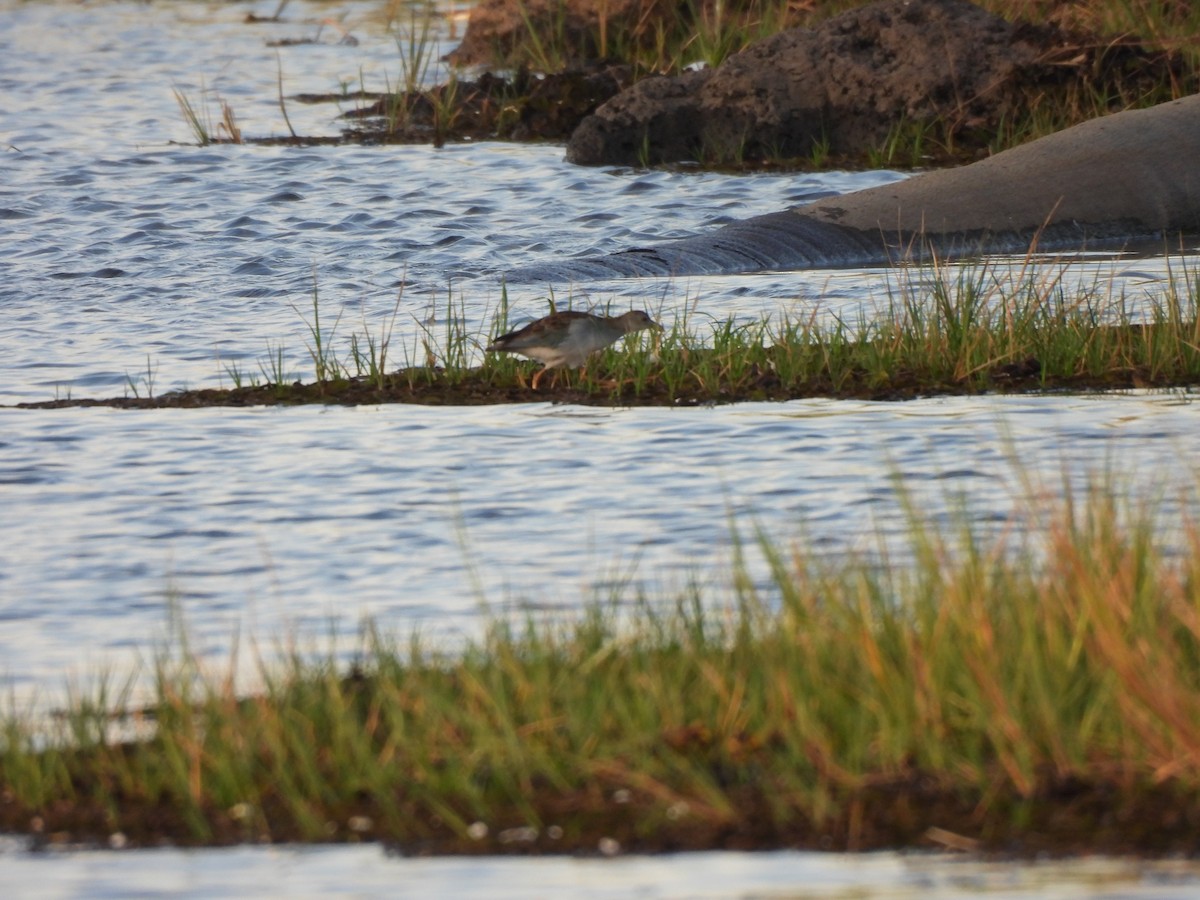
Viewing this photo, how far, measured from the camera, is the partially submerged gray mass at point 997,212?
1546cm

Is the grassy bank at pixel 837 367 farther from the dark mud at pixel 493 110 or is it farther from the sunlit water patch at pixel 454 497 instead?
the dark mud at pixel 493 110

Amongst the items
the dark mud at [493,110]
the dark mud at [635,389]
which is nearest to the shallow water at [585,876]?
the dark mud at [635,389]

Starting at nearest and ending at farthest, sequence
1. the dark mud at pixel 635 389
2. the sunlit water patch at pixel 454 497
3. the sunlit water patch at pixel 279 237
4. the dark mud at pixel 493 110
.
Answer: the sunlit water patch at pixel 454 497
the dark mud at pixel 635 389
the sunlit water patch at pixel 279 237
the dark mud at pixel 493 110

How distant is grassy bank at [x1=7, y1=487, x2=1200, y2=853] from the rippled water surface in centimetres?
27

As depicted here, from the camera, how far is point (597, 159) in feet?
68.5

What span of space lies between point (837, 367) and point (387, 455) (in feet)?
7.95

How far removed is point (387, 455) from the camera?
356 inches

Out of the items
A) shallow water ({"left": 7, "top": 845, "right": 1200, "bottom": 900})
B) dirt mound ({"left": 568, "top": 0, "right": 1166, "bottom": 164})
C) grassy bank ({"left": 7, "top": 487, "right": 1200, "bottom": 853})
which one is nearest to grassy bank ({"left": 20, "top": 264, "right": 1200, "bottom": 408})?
grassy bank ({"left": 7, "top": 487, "right": 1200, "bottom": 853})

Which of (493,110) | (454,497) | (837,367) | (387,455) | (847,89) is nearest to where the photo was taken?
(454,497)

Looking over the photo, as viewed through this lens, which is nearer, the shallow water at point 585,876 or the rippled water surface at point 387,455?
the shallow water at point 585,876

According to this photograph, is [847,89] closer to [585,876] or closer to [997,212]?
→ [997,212]

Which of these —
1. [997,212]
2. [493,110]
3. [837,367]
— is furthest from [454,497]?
[493,110]

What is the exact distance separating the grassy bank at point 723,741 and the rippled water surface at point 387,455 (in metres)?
0.27

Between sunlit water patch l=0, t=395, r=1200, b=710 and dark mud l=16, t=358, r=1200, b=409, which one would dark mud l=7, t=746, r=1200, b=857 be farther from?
dark mud l=16, t=358, r=1200, b=409
